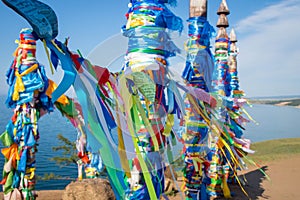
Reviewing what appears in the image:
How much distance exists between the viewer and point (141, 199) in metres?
1.94

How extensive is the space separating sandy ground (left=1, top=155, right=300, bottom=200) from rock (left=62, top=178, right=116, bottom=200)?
1162 millimetres

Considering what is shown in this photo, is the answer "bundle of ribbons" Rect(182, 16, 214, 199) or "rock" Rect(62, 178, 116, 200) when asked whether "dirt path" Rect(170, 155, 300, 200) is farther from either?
"bundle of ribbons" Rect(182, 16, 214, 199)

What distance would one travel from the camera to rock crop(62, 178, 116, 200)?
192 inches

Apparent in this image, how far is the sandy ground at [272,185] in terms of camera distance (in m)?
6.59

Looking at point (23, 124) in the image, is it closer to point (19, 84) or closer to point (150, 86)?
point (19, 84)

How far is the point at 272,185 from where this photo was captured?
819cm

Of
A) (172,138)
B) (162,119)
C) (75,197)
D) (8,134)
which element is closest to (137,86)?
(162,119)

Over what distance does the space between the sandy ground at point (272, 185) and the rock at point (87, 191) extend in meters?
1.16

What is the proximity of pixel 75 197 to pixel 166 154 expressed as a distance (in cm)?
351

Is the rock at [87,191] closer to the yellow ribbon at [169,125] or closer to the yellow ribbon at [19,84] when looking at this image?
the yellow ribbon at [19,84]

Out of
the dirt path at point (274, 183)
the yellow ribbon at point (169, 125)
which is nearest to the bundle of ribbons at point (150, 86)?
the yellow ribbon at point (169, 125)

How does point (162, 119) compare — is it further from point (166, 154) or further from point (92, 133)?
point (92, 133)

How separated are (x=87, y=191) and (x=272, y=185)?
5461 millimetres

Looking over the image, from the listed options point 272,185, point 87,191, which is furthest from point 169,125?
point 272,185
